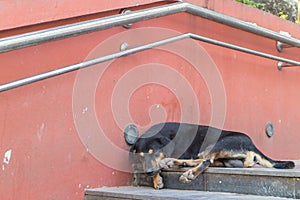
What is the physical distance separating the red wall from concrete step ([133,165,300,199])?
395 mm

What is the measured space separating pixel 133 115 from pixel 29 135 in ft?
2.70

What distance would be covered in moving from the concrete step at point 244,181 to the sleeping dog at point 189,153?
0.06 metres

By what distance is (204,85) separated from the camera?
3.51m


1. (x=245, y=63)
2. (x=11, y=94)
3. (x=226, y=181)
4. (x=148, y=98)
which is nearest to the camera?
(x=11, y=94)

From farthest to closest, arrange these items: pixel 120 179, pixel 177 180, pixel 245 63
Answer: pixel 245 63, pixel 120 179, pixel 177 180

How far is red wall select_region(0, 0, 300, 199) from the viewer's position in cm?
231

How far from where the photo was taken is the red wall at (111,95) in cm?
231

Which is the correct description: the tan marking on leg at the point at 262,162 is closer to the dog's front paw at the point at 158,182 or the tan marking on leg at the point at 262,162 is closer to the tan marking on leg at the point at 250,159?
the tan marking on leg at the point at 250,159

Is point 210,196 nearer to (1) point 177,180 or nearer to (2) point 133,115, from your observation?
(1) point 177,180

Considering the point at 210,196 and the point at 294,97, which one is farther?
the point at 294,97

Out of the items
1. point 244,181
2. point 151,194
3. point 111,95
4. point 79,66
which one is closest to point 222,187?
point 244,181

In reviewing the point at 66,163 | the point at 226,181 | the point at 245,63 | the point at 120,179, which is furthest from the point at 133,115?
the point at 245,63

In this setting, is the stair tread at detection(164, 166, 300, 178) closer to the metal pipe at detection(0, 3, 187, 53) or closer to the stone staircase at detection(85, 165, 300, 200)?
the stone staircase at detection(85, 165, 300, 200)

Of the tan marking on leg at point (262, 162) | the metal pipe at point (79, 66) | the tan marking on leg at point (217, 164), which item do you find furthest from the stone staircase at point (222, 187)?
the metal pipe at point (79, 66)
